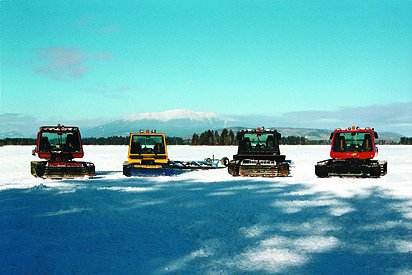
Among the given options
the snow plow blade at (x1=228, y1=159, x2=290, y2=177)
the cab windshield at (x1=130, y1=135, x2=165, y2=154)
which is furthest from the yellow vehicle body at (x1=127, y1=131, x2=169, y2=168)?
the snow plow blade at (x1=228, y1=159, x2=290, y2=177)

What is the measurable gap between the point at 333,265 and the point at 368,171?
12.7m

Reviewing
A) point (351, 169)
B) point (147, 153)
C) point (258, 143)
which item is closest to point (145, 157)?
point (147, 153)

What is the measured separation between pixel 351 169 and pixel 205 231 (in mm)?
11700

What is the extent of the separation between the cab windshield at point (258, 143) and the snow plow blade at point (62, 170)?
21.2 feet

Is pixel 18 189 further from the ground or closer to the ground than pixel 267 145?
closer to the ground

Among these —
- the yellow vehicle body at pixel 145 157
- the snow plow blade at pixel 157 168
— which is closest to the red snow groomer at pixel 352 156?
the snow plow blade at pixel 157 168

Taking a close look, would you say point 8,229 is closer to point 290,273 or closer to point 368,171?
point 290,273

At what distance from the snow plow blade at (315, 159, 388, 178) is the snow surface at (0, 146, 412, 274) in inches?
173

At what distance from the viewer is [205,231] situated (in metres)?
7.74

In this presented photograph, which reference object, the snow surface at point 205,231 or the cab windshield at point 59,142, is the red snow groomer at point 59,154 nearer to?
the cab windshield at point 59,142

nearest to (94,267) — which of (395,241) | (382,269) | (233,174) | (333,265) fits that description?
(333,265)

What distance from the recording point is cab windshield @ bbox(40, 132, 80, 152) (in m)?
18.5

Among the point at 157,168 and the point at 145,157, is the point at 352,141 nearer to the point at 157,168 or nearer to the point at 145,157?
the point at 157,168

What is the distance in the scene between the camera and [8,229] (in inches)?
306
